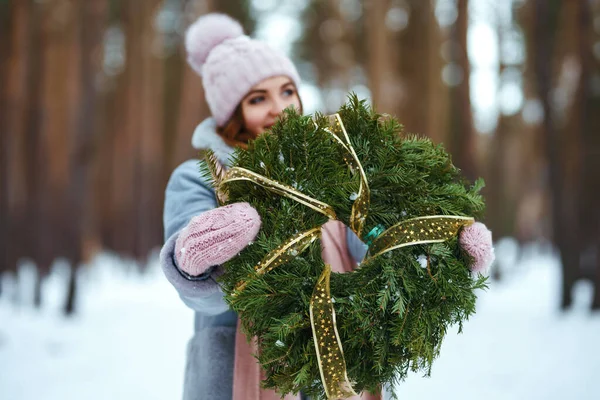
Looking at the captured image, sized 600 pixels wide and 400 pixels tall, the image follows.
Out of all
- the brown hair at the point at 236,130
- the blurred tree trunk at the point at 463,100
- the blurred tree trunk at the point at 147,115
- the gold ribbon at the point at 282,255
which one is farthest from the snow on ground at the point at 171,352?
the blurred tree trunk at the point at 147,115

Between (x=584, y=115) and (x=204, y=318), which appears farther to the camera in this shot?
(x=584, y=115)

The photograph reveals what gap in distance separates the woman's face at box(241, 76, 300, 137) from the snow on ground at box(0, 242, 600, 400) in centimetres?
281

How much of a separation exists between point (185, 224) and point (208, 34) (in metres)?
0.88

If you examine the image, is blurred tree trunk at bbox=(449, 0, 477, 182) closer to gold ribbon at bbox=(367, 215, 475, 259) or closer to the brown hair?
the brown hair

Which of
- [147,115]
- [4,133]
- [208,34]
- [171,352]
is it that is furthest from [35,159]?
[208,34]

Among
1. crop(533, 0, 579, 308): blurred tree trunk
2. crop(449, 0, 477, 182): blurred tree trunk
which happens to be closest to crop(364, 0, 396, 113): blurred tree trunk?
crop(449, 0, 477, 182): blurred tree trunk

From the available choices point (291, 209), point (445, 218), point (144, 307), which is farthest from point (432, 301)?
point (144, 307)

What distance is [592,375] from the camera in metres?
4.57

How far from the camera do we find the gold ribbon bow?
1208mm

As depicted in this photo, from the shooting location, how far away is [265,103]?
193 cm

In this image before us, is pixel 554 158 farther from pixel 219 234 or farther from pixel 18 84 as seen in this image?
pixel 18 84

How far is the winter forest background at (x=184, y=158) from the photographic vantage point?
17.8 feet

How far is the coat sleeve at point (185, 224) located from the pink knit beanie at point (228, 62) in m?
0.34

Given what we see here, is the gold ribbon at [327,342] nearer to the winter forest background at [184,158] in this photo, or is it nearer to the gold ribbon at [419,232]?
the gold ribbon at [419,232]
